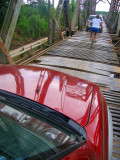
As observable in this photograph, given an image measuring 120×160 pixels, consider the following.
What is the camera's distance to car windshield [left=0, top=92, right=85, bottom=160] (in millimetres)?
1107

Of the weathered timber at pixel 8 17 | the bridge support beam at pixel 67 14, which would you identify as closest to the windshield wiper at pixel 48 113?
the weathered timber at pixel 8 17

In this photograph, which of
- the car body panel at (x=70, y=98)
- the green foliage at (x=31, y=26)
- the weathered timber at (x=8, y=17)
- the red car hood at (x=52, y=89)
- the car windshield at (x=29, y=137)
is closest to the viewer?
the car windshield at (x=29, y=137)

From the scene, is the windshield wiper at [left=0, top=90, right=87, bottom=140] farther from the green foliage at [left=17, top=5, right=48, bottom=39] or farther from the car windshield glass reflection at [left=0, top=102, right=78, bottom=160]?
the green foliage at [left=17, top=5, right=48, bottom=39]

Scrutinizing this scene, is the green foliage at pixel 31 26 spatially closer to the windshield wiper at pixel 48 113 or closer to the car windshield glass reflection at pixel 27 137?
the windshield wiper at pixel 48 113

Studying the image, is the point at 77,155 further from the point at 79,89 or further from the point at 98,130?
the point at 79,89

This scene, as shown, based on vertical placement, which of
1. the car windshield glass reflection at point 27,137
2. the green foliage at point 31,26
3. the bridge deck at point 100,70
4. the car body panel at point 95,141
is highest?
the green foliage at point 31,26

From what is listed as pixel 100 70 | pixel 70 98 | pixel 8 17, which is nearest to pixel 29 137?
pixel 70 98

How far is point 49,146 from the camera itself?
1170 millimetres

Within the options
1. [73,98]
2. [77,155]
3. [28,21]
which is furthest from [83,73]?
[28,21]

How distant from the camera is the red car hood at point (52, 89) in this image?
1.63m

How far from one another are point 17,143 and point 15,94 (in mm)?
548

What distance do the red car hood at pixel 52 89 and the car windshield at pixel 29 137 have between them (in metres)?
0.28

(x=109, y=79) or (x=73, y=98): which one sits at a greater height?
(x=73, y=98)

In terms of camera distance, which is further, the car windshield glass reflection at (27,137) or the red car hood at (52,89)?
the red car hood at (52,89)
